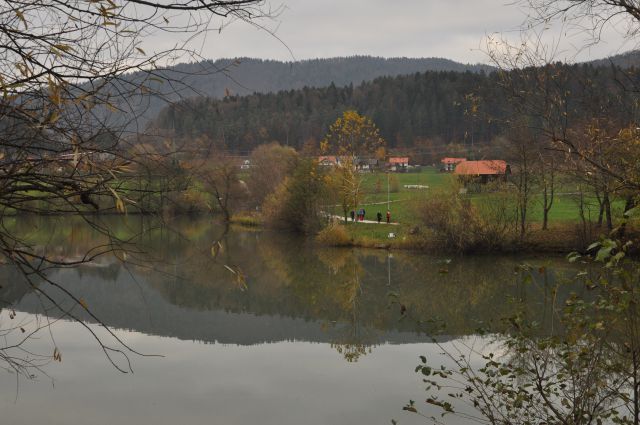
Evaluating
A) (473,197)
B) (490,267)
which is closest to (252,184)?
(473,197)

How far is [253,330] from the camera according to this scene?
49.5 feet

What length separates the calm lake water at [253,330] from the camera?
9.15 metres

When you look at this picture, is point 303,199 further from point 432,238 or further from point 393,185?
point 393,185

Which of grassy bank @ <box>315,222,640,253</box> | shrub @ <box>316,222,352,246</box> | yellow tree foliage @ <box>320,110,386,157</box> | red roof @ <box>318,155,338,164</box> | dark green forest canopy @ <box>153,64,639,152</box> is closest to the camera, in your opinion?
grassy bank @ <box>315,222,640,253</box>

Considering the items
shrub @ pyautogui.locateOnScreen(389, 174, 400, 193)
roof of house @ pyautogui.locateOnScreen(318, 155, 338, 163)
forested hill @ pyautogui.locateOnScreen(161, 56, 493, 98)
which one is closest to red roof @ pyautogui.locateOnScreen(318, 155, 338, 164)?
roof of house @ pyautogui.locateOnScreen(318, 155, 338, 163)

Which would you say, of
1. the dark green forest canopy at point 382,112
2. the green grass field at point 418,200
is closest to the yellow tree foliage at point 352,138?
the green grass field at point 418,200

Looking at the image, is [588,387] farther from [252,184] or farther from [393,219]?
[252,184]

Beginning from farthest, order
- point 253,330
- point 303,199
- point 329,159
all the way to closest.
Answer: point 329,159 < point 303,199 < point 253,330

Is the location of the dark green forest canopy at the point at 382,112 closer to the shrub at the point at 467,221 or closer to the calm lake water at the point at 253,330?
the shrub at the point at 467,221

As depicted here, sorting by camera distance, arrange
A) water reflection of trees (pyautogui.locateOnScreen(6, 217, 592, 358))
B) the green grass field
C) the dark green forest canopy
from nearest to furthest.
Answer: water reflection of trees (pyautogui.locateOnScreen(6, 217, 592, 358))
the green grass field
the dark green forest canopy

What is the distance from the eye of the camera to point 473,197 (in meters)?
28.8

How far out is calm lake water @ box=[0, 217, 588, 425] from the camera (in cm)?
915

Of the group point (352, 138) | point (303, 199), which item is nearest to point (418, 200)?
point (352, 138)

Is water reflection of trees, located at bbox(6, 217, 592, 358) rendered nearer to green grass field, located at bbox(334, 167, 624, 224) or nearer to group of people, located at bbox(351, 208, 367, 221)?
green grass field, located at bbox(334, 167, 624, 224)
